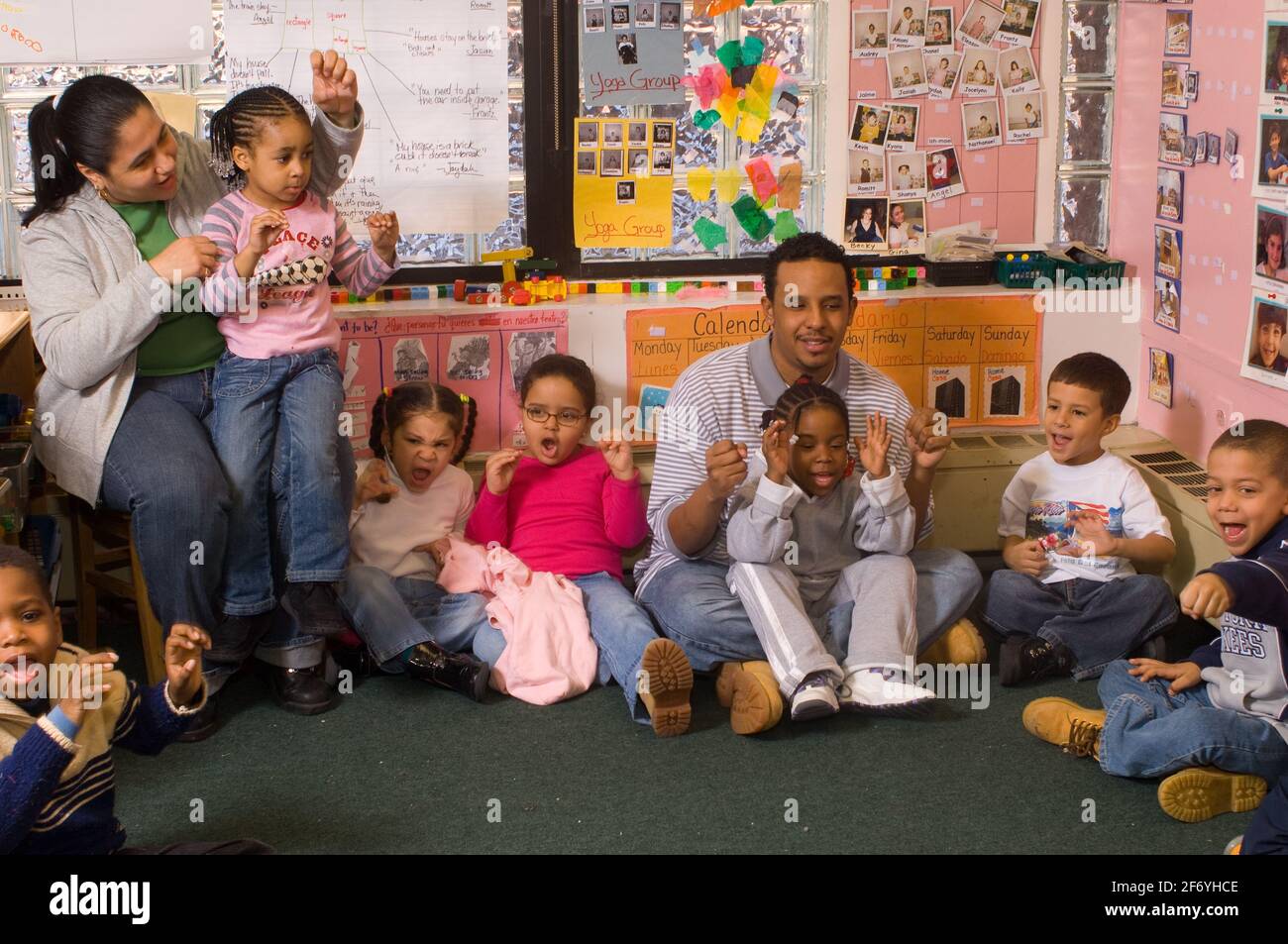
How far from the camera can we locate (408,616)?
10.1 feet

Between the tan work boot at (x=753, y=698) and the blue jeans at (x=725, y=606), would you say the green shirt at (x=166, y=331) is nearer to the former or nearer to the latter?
the blue jeans at (x=725, y=606)

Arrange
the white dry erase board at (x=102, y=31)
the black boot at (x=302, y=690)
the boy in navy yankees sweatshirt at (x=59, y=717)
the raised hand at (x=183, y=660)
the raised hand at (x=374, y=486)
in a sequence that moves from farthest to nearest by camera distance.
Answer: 1. the white dry erase board at (x=102, y=31)
2. the raised hand at (x=374, y=486)
3. the black boot at (x=302, y=690)
4. the raised hand at (x=183, y=660)
5. the boy in navy yankees sweatshirt at (x=59, y=717)

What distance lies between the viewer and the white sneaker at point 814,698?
276 centimetres

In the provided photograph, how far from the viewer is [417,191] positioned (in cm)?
357

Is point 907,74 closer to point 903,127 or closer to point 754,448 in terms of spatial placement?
point 903,127

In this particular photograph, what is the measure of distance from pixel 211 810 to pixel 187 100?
1711 mm

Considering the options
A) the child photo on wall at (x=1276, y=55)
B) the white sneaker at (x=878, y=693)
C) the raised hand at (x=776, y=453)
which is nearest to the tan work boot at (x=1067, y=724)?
the white sneaker at (x=878, y=693)

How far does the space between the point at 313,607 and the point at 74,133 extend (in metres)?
0.99

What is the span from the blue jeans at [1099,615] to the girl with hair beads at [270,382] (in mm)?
1444

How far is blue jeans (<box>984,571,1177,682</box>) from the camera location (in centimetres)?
308

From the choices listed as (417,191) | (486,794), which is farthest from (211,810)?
(417,191)

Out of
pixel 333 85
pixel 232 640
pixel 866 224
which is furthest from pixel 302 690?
pixel 866 224

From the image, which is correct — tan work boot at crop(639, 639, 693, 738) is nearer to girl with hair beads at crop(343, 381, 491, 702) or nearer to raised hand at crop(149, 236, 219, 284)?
girl with hair beads at crop(343, 381, 491, 702)

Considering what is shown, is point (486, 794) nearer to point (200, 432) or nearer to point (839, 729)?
point (839, 729)
